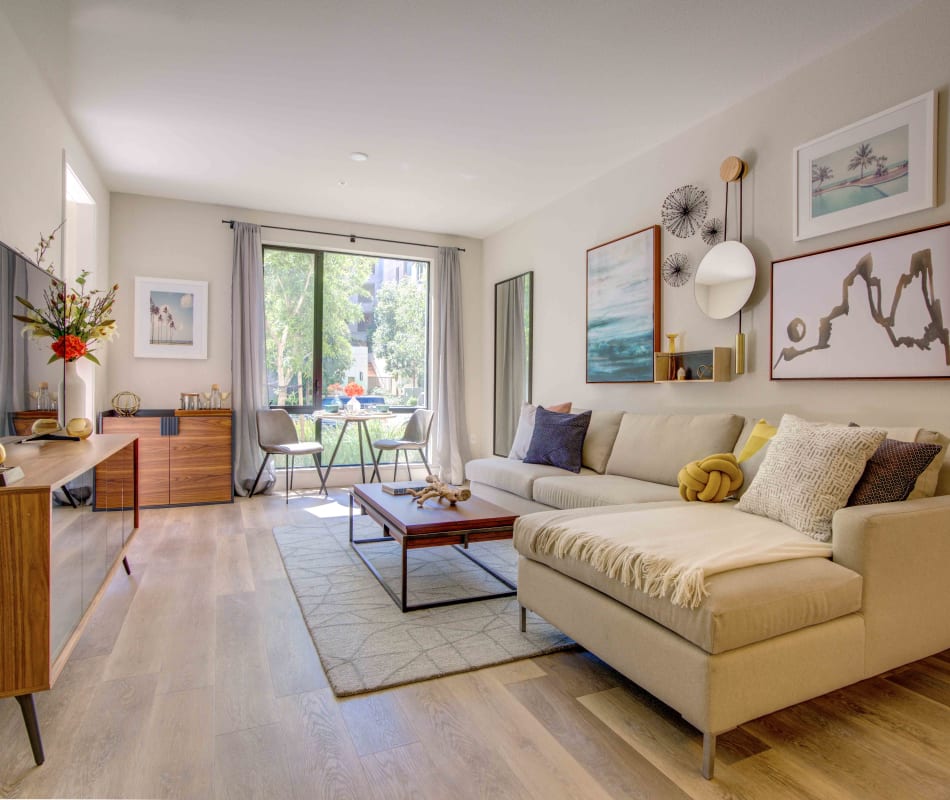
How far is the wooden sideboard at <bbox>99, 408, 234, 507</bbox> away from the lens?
4.72 metres

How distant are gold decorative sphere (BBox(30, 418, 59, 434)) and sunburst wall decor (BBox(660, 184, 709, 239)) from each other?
3.68 metres

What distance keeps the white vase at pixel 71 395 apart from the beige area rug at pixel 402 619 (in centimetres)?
138

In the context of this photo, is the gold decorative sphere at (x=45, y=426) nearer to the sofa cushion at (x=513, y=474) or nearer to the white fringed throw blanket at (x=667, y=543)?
the white fringed throw blanket at (x=667, y=543)

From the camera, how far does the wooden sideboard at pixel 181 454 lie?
4.72 m

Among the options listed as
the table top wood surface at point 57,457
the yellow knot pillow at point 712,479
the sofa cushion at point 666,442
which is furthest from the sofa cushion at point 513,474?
the table top wood surface at point 57,457

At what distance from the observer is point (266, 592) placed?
2.89 m

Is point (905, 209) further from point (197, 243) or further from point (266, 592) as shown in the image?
point (197, 243)

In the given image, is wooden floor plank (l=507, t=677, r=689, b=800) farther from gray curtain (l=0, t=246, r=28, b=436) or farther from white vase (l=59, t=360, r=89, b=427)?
white vase (l=59, t=360, r=89, b=427)

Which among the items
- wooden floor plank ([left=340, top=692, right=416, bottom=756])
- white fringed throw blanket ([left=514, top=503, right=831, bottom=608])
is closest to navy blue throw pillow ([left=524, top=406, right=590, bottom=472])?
white fringed throw blanket ([left=514, top=503, right=831, bottom=608])

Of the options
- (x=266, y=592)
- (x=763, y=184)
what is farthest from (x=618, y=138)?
(x=266, y=592)

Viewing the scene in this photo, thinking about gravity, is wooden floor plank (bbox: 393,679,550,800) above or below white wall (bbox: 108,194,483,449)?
below

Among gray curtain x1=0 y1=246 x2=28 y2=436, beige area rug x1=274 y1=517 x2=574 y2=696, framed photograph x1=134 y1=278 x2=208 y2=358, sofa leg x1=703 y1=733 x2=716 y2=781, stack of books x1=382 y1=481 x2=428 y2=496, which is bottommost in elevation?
beige area rug x1=274 y1=517 x2=574 y2=696

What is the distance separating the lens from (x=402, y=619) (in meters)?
2.54

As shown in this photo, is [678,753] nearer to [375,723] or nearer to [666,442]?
[375,723]
